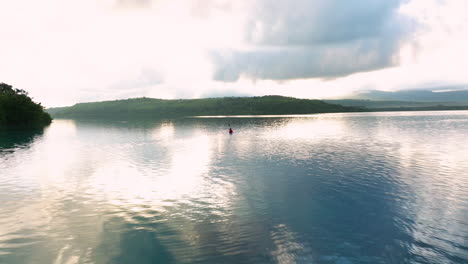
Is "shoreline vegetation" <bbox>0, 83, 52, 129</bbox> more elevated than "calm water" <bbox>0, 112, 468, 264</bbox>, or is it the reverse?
"shoreline vegetation" <bbox>0, 83, 52, 129</bbox>

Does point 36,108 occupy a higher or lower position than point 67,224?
higher

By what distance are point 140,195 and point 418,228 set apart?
83.9ft

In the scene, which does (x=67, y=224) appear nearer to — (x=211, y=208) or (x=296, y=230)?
(x=211, y=208)

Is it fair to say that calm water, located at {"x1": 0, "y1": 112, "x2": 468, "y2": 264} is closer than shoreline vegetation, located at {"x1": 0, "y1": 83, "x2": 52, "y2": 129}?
Yes

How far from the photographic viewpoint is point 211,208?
25.7 m

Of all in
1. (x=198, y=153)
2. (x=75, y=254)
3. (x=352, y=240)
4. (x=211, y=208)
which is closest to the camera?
(x=75, y=254)

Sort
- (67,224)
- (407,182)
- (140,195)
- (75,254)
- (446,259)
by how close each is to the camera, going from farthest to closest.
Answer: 1. (407,182)
2. (140,195)
3. (67,224)
4. (75,254)
5. (446,259)

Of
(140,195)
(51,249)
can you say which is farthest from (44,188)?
(51,249)

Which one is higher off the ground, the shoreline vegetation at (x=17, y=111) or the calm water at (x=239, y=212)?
the shoreline vegetation at (x=17, y=111)

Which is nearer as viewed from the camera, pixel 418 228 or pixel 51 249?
pixel 51 249

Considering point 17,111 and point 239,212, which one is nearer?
point 239,212

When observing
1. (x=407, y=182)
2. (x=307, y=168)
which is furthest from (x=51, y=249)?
(x=407, y=182)

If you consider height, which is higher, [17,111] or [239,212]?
[17,111]

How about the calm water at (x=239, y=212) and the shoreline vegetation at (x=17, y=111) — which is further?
the shoreline vegetation at (x=17, y=111)
